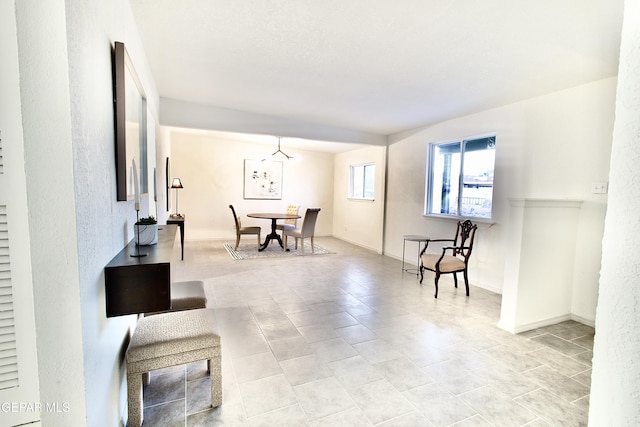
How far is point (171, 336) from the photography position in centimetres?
163

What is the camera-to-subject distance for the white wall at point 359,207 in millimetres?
6320

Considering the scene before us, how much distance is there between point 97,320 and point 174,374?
1.16 m

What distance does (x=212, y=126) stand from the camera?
4477mm

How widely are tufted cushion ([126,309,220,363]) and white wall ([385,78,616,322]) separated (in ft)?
10.6

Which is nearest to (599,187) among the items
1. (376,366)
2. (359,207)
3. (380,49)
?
(380,49)

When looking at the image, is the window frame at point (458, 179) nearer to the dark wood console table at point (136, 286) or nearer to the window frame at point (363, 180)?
the window frame at point (363, 180)

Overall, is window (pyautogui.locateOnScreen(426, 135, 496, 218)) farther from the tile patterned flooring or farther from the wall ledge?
the tile patterned flooring

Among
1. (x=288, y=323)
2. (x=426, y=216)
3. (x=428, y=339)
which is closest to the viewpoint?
(x=428, y=339)

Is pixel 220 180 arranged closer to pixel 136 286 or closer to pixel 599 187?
pixel 136 286

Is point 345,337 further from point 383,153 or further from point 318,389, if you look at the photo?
point 383,153

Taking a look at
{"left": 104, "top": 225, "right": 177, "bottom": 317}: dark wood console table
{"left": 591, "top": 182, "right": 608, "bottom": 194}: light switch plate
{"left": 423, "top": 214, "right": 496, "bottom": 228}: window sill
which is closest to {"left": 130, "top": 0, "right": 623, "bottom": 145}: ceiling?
{"left": 591, "top": 182, "right": 608, "bottom": 194}: light switch plate

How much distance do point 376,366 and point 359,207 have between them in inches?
205

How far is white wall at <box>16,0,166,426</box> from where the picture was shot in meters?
0.89

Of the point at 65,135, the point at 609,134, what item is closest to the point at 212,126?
the point at 65,135
